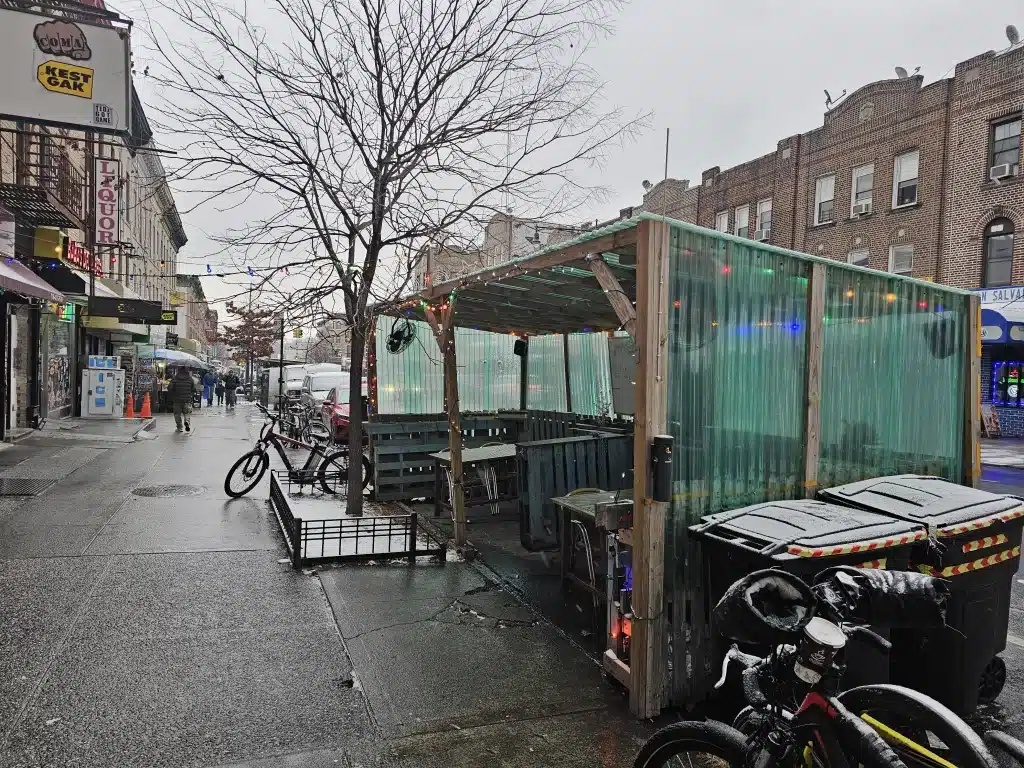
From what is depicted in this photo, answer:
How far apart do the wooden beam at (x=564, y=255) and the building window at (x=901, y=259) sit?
2115 cm

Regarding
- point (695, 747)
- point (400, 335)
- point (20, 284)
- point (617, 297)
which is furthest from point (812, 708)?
point (20, 284)

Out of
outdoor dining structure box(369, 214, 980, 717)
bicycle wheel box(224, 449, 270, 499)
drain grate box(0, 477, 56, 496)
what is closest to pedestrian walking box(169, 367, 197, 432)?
drain grate box(0, 477, 56, 496)

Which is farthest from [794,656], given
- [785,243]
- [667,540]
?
[785,243]

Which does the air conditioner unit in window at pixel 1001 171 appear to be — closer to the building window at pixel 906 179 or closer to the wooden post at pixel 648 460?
the building window at pixel 906 179

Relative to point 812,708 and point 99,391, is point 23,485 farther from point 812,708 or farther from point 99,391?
point 99,391

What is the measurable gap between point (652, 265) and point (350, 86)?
17.8ft

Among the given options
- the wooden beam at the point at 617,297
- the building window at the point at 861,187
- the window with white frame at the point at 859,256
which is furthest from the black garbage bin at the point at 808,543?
the building window at the point at 861,187

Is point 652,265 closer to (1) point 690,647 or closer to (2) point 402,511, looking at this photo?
(1) point 690,647

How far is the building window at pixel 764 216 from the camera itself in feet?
88.7

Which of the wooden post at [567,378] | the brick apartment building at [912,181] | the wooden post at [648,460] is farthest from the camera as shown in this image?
the brick apartment building at [912,181]

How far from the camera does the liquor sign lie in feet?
49.7

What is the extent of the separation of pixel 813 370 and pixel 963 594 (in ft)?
5.17

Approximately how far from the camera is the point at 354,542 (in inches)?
267

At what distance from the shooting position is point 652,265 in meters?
3.78
